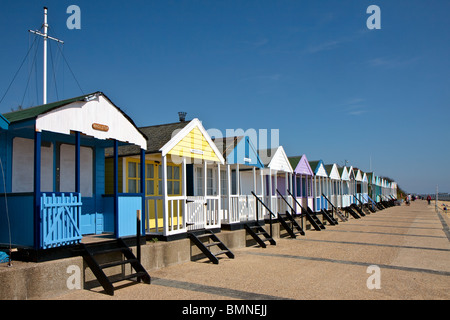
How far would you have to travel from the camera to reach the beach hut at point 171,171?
32.7 ft

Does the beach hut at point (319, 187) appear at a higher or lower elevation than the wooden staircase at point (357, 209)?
higher

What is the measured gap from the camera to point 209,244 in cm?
1045

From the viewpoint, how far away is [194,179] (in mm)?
14047

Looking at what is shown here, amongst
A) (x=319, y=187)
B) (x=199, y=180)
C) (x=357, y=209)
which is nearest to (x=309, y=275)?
(x=199, y=180)

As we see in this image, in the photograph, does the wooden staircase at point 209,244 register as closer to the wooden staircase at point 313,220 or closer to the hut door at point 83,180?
the hut door at point 83,180

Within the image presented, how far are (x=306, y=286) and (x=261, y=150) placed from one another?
Answer: 432 inches

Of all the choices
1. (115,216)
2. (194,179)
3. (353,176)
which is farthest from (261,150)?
(353,176)

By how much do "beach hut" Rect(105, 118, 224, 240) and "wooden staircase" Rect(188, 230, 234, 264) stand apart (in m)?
0.25

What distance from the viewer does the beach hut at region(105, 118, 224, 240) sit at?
9.98 metres

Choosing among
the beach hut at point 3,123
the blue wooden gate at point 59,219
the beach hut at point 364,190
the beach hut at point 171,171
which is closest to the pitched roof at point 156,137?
the beach hut at point 171,171

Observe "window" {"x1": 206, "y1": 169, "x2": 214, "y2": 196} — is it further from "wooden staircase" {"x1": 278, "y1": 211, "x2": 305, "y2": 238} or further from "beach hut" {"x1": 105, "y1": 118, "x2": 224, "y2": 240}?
"wooden staircase" {"x1": 278, "y1": 211, "x2": 305, "y2": 238}

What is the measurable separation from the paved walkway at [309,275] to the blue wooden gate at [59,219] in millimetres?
976

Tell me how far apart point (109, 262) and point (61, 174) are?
9.13ft
